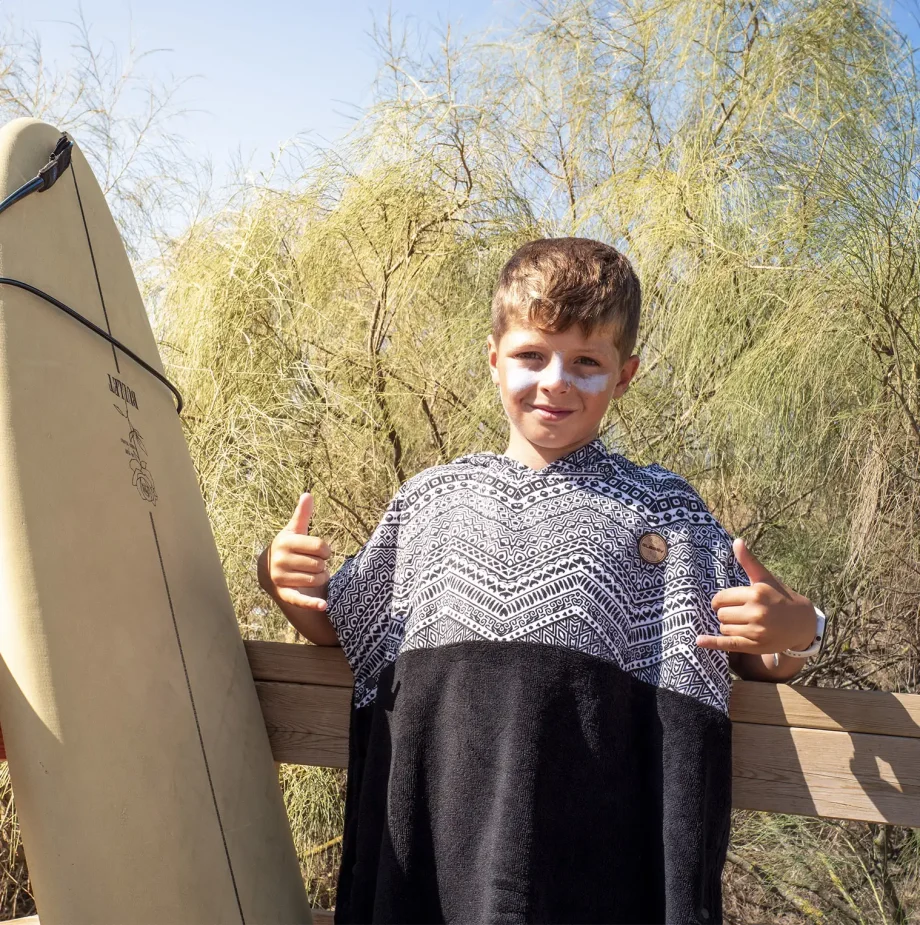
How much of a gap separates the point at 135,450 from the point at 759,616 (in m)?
0.78

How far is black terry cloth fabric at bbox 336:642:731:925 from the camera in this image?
0.95 meters

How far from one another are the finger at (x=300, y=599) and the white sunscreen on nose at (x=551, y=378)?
1.09 ft

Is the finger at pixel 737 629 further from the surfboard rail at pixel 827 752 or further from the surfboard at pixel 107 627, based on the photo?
the surfboard at pixel 107 627

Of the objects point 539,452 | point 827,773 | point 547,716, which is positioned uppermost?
point 539,452

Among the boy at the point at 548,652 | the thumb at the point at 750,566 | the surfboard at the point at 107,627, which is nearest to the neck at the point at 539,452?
the boy at the point at 548,652

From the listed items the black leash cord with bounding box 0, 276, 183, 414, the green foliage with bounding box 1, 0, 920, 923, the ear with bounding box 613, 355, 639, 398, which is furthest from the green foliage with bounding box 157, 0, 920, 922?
the ear with bounding box 613, 355, 639, 398

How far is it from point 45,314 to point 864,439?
1531mm

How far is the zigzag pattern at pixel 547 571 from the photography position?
101 cm

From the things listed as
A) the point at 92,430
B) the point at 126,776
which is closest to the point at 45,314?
the point at 92,430

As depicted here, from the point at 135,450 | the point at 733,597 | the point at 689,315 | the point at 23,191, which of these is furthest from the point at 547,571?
the point at 689,315

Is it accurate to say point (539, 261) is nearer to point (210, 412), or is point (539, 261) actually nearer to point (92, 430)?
point (92, 430)

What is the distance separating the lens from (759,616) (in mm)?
955

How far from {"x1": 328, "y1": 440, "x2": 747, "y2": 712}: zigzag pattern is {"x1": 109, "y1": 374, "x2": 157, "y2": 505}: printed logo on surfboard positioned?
28 cm

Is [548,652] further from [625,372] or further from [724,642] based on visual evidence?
[625,372]
